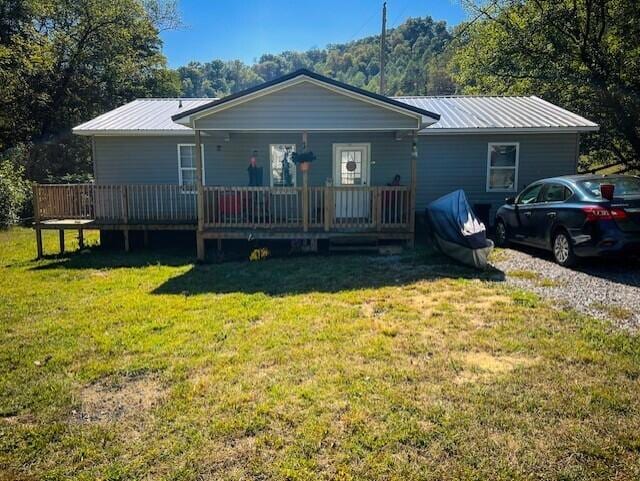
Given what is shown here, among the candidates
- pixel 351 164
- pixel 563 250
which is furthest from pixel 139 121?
pixel 563 250

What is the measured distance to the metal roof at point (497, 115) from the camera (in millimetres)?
11430

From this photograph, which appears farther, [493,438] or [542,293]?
[542,293]

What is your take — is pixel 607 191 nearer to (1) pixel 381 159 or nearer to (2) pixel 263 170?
(1) pixel 381 159

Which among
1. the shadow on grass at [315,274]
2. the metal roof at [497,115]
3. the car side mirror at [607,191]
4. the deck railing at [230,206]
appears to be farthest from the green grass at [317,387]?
the metal roof at [497,115]

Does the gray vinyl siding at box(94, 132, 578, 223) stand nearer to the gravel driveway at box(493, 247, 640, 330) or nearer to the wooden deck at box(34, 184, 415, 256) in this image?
the wooden deck at box(34, 184, 415, 256)

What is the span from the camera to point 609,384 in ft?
11.9

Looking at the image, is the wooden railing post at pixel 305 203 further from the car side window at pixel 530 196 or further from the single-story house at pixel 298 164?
the car side window at pixel 530 196

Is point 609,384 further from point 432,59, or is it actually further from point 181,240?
point 432,59

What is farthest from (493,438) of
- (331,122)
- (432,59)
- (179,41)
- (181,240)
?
(432,59)

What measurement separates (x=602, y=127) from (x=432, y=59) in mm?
43478

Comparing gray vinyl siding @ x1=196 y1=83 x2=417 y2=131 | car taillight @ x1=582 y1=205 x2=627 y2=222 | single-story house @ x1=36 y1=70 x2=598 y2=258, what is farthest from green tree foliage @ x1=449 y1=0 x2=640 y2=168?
car taillight @ x1=582 y1=205 x2=627 y2=222

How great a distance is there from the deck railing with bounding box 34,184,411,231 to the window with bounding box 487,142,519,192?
314cm

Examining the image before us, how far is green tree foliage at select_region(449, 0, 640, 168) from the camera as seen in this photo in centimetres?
1638

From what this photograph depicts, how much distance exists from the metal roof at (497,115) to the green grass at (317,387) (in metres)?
6.29
